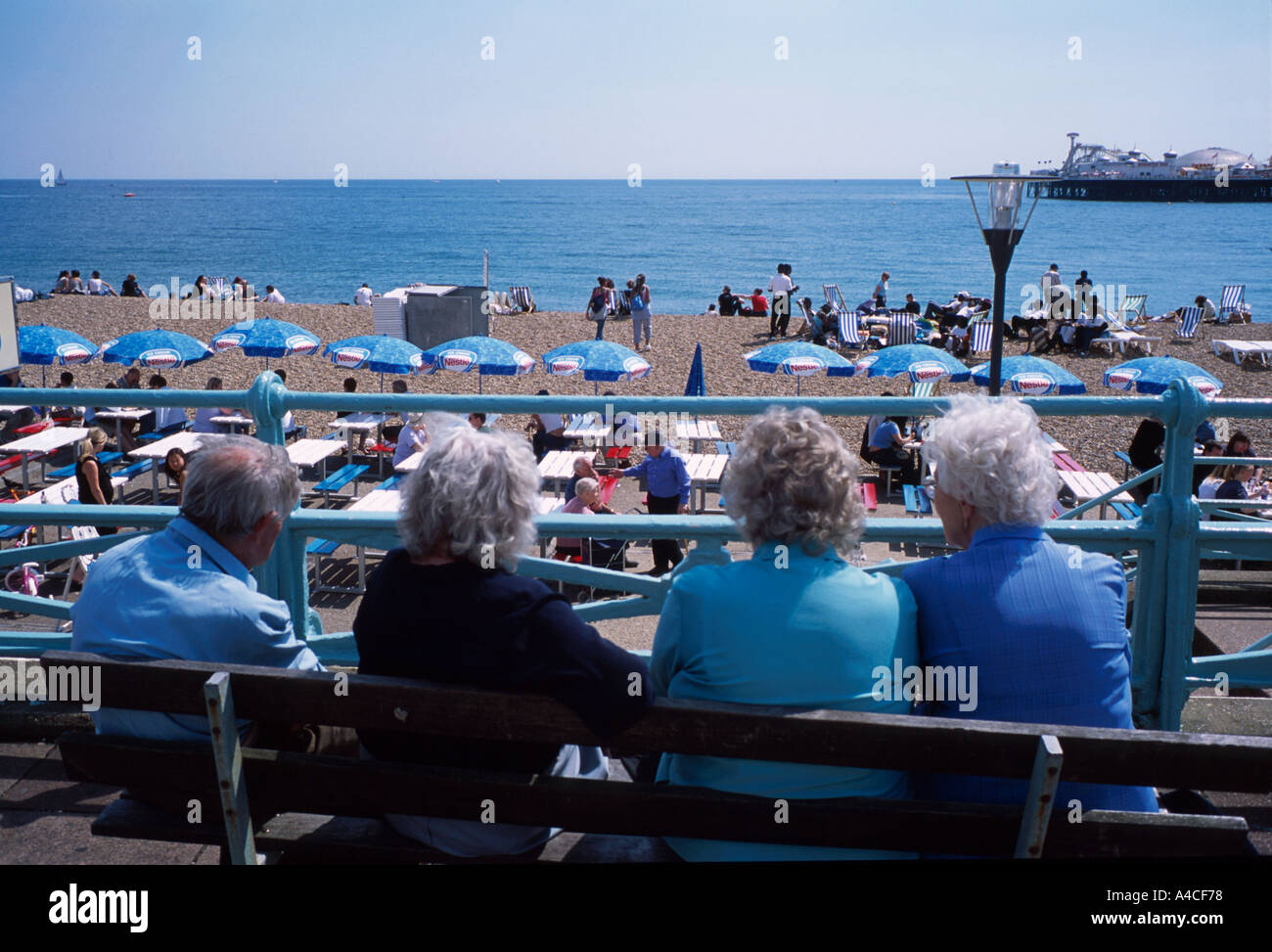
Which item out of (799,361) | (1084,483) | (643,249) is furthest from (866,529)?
(643,249)

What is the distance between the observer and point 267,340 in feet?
60.8

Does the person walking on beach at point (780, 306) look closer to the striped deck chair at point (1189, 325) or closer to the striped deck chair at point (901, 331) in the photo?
the striped deck chair at point (901, 331)

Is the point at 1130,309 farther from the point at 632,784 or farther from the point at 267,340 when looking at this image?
the point at 632,784

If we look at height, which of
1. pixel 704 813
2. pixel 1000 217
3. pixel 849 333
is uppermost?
pixel 1000 217

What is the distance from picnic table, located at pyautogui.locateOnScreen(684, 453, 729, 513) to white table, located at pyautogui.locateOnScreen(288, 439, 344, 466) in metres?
4.01

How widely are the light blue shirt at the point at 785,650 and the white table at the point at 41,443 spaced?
11.4 m

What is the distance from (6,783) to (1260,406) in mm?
4214

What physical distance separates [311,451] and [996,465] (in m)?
10.5

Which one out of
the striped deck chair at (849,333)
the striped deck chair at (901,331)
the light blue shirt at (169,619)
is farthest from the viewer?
the striped deck chair at (901,331)

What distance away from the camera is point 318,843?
88.4 inches

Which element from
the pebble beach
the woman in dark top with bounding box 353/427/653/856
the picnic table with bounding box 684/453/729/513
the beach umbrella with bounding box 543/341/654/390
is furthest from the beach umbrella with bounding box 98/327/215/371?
the woman in dark top with bounding box 353/427/653/856

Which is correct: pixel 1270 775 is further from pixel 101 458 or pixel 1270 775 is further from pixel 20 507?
pixel 101 458

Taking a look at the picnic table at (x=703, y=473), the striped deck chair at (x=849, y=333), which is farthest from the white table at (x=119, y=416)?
the striped deck chair at (x=849, y=333)

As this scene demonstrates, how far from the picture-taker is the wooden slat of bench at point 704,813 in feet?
6.69
